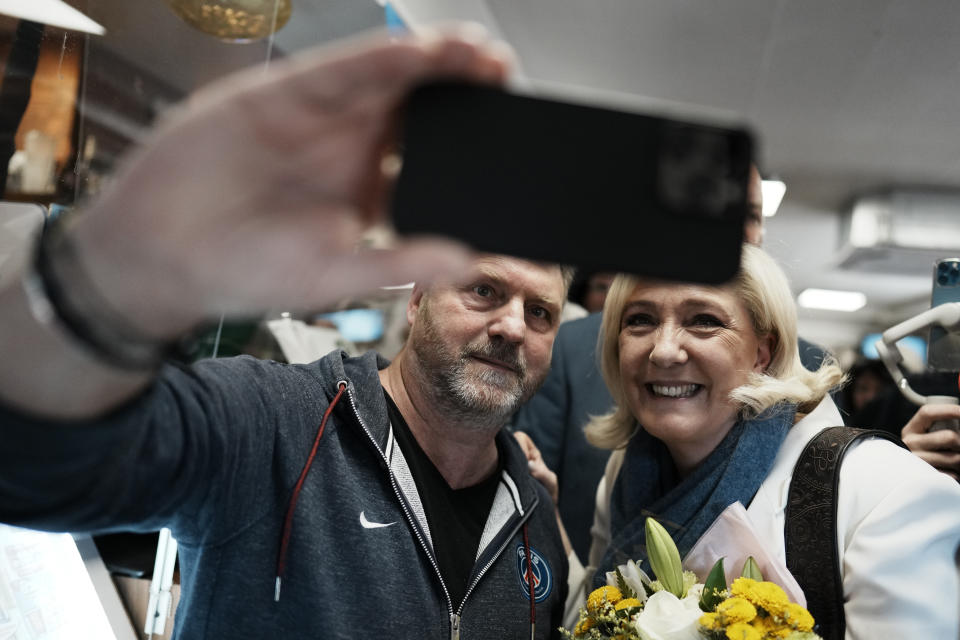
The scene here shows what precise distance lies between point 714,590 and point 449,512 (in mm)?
513

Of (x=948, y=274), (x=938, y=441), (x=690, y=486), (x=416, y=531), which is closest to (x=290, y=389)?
(x=416, y=531)

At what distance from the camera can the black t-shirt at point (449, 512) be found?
1.29 meters

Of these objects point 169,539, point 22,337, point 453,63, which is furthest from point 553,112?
point 169,539

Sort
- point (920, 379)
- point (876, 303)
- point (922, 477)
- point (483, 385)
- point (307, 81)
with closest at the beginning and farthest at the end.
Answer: point (307, 81) → point (922, 477) → point (483, 385) → point (920, 379) → point (876, 303)

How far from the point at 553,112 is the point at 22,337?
0.39 m

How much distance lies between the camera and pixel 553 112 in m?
0.49

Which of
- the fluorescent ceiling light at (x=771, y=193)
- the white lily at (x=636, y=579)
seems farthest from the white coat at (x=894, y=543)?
the fluorescent ceiling light at (x=771, y=193)

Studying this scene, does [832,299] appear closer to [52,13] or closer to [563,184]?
[52,13]

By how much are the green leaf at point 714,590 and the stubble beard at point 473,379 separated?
504mm

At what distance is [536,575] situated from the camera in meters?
1.44

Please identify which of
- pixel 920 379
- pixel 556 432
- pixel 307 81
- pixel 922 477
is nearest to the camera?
pixel 307 81

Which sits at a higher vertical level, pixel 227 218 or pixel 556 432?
pixel 227 218

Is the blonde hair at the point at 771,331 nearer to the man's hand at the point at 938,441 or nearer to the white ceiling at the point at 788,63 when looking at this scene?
the man's hand at the point at 938,441

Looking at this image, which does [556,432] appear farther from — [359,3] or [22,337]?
[22,337]
